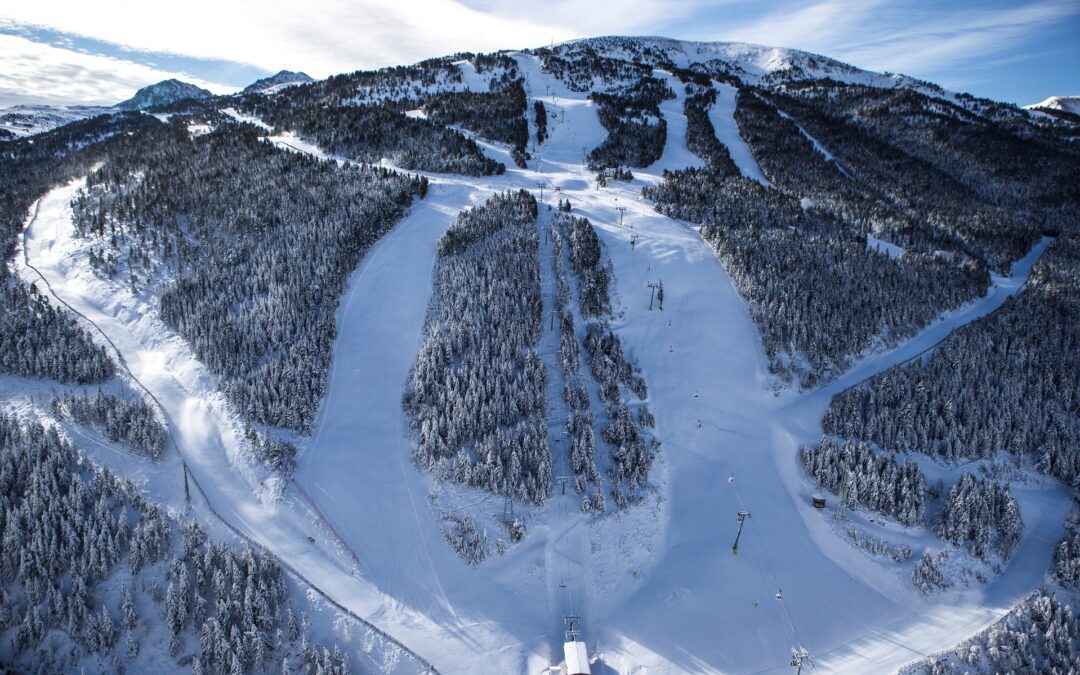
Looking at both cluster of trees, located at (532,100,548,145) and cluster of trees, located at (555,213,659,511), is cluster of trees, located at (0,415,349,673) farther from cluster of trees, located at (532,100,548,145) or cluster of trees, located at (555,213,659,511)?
cluster of trees, located at (532,100,548,145)

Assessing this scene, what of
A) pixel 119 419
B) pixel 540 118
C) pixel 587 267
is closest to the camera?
pixel 119 419

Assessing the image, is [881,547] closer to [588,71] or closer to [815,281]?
[815,281]

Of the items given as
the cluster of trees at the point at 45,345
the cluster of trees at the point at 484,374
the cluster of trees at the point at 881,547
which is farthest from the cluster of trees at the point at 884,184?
the cluster of trees at the point at 45,345

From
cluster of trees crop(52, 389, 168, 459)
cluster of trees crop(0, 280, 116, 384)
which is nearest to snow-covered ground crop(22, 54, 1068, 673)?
cluster of trees crop(52, 389, 168, 459)

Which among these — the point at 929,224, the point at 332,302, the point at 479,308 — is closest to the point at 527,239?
the point at 479,308

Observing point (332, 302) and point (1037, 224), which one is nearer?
point (332, 302)

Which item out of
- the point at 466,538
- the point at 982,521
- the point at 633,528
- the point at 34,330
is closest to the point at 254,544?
the point at 466,538

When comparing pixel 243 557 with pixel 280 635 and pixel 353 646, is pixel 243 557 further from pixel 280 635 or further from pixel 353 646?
pixel 353 646
